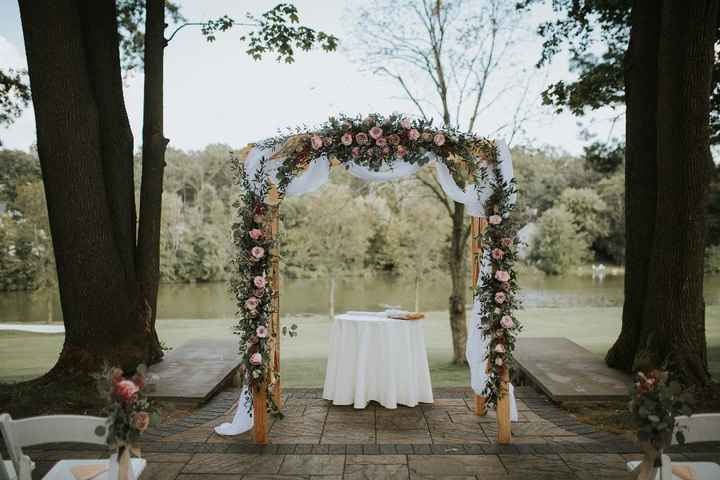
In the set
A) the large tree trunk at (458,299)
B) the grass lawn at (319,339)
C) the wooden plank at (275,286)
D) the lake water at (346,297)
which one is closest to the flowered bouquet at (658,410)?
the wooden plank at (275,286)

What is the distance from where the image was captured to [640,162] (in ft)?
22.1

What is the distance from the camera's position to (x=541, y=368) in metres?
6.68

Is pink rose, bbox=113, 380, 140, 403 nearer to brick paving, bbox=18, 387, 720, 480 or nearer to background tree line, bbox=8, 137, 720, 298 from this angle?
brick paving, bbox=18, 387, 720, 480

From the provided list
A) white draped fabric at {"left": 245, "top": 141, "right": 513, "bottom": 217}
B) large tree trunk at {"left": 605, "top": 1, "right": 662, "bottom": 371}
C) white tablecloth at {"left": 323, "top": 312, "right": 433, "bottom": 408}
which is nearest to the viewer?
white draped fabric at {"left": 245, "top": 141, "right": 513, "bottom": 217}

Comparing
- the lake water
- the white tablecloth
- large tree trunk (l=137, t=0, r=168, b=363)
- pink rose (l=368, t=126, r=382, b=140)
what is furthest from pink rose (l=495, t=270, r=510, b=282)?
the lake water

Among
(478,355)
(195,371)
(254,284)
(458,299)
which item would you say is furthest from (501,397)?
(458,299)

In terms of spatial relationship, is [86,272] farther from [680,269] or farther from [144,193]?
[680,269]

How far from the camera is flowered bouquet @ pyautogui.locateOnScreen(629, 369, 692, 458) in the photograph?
2.66 metres

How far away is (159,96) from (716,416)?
6654 millimetres

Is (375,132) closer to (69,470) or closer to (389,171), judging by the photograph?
(389,171)

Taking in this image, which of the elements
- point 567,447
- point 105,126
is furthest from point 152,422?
point 105,126

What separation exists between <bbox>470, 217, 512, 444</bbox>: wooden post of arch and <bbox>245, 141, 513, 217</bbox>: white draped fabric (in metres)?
0.23

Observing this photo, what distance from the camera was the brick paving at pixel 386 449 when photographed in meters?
4.09

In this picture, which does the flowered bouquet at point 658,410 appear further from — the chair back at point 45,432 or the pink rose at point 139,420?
the chair back at point 45,432
